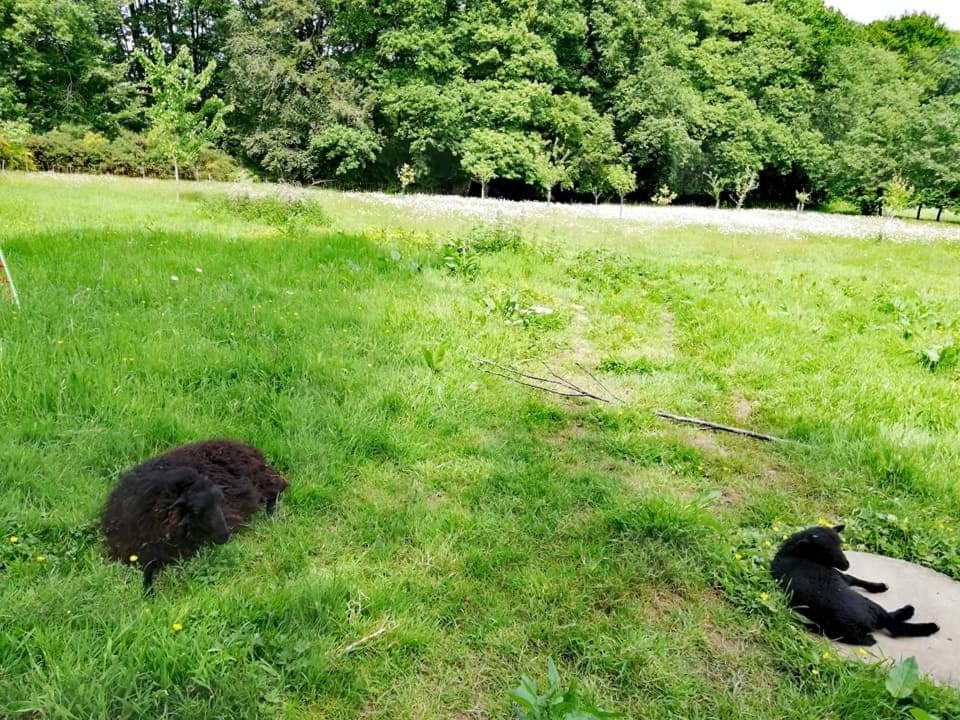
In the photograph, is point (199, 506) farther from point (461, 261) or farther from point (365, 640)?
point (461, 261)

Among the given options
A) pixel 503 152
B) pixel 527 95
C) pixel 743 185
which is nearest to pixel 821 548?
pixel 743 185

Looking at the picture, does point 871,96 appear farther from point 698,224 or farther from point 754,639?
point 754,639

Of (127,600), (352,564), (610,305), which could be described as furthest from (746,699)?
(610,305)

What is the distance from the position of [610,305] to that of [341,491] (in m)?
5.42

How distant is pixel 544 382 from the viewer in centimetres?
555

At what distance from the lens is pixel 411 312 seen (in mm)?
6562

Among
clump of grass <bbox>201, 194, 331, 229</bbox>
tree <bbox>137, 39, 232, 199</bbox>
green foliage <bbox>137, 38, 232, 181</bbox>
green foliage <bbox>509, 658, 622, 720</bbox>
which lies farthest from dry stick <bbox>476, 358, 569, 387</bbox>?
green foliage <bbox>137, 38, 232, 181</bbox>

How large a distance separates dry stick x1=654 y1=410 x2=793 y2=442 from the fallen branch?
0.51 metres

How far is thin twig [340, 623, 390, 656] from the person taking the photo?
2490mm

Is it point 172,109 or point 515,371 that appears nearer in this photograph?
point 515,371

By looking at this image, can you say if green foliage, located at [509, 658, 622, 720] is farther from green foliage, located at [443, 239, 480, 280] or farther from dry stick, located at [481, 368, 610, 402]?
green foliage, located at [443, 239, 480, 280]

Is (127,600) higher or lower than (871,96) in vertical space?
lower

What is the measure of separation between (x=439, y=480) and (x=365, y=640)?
4.66 feet

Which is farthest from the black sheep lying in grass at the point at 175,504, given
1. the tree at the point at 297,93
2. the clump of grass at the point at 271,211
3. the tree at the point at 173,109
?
the tree at the point at 297,93
